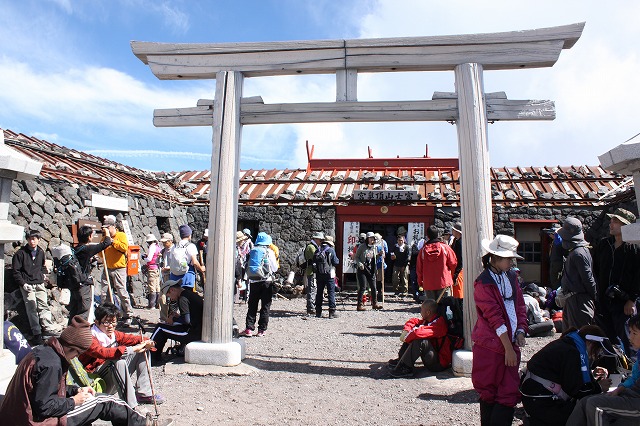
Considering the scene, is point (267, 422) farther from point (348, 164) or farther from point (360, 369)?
point (348, 164)

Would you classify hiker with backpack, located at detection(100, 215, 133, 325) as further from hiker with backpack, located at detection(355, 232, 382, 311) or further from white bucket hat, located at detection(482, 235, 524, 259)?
white bucket hat, located at detection(482, 235, 524, 259)

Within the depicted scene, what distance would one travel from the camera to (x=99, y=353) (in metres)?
4.23

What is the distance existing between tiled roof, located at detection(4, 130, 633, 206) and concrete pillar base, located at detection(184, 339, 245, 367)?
21.1 feet

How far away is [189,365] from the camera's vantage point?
5910 mm

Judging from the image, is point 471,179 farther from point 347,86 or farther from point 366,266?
point 366,266

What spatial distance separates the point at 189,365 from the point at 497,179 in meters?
11.1

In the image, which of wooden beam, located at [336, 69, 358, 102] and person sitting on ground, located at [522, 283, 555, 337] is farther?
person sitting on ground, located at [522, 283, 555, 337]

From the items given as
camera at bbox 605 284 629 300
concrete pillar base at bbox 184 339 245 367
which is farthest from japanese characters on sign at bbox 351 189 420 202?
camera at bbox 605 284 629 300

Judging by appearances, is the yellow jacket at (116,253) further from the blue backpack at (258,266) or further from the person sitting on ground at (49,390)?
the person sitting on ground at (49,390)

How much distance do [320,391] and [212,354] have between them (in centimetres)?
137

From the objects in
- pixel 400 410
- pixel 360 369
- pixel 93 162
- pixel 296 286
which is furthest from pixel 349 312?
pixel 93 162

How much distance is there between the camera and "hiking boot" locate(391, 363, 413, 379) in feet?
18.7

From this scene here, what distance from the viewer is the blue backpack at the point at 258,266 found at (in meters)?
7.78

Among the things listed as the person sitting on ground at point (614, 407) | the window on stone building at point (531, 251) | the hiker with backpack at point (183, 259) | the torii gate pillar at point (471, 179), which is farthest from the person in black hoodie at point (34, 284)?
the window on stone building at point (531, 251)
